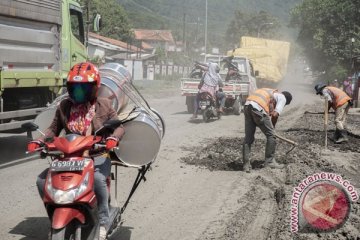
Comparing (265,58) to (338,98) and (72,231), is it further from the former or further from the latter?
(72,231)

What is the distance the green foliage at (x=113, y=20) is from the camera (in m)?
66.7

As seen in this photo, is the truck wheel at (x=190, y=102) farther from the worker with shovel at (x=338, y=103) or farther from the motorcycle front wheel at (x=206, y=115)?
the worker with shovel at (x=338, y=103)

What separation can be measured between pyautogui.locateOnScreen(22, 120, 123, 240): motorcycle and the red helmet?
0.34 m

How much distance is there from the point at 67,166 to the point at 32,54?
5.98m

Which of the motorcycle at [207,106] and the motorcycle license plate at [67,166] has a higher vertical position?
the motorcycle license plate at [67,166]

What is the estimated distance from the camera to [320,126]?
14852 mm

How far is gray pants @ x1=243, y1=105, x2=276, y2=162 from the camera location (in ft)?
26.2

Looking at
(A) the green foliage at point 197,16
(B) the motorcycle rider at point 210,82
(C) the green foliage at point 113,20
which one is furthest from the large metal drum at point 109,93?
(A) the green foliage at point 197,16

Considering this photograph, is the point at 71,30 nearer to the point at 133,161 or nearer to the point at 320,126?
the point at 133,161

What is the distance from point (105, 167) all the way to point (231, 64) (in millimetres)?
14882

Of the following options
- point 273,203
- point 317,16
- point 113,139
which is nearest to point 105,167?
point 113,139

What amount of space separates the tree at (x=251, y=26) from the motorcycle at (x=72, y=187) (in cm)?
8364

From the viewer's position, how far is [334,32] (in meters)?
45.4

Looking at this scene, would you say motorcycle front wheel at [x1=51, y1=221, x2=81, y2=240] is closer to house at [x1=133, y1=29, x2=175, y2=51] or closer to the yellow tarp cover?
the yellow tarp cover
